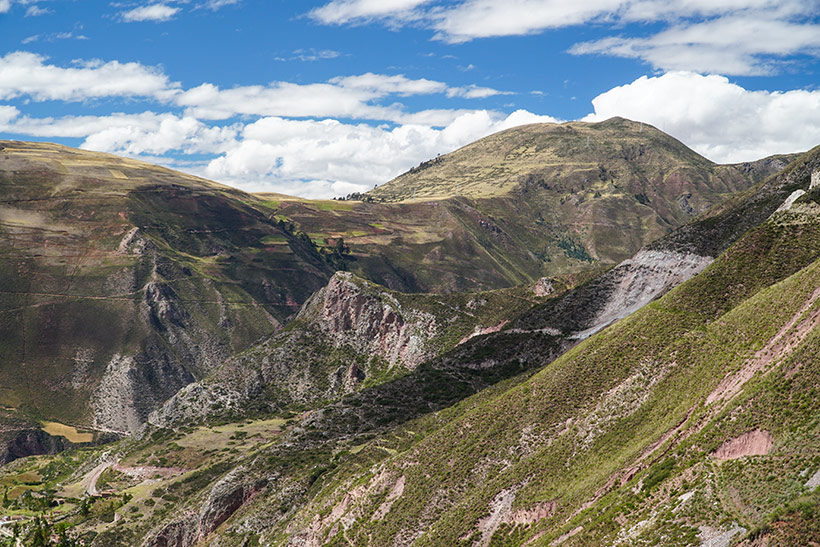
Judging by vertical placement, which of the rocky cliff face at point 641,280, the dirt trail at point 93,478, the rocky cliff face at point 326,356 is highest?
the rocky cliff face at point 641,280

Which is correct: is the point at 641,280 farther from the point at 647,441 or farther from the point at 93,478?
the point at 93,478

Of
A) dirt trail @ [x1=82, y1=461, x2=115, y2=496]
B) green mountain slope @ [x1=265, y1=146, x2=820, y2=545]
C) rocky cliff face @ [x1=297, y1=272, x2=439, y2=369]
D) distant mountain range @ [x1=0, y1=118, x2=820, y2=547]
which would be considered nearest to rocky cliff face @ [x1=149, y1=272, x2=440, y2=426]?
rocky cliff face @ [x1=297, y1=272, x2=439, y2=369]

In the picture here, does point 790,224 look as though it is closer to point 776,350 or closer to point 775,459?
point 776,350

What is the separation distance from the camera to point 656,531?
139 ft

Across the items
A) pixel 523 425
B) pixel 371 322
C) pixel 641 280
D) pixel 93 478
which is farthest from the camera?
pixel 371 322

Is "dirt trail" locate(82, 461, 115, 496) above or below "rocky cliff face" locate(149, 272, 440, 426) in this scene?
below

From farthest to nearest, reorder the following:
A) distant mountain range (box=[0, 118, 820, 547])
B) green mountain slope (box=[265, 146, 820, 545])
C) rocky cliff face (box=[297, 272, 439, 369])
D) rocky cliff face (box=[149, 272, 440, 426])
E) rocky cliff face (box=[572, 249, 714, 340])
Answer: rocky cliff face (box=[297, 272, 439, 369]) < rocky cliff face (box=[149, 272, 440, 426]) < rocky cliff face (box=[572, 249, 714, 340]) < distant mountain range (box=[0, 118, 820, 547]) < green mountain slope (box=[265, 146, 820, 545])

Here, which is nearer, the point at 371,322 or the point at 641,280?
the point at 641,280

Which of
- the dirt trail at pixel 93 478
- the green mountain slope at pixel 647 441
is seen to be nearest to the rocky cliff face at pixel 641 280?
the green mountain slope at pixel 647 441

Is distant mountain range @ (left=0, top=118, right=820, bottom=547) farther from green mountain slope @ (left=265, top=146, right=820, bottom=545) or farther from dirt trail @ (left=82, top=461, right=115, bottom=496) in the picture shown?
dirt trail @ (left=82, top=461, right=115, bottom=496)

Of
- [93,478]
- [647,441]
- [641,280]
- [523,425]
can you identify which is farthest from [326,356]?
[647,441]

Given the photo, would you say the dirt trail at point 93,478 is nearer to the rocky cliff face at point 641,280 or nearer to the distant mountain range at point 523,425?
the distant mountain range at point 523,425

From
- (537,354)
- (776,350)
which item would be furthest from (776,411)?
(537,354)

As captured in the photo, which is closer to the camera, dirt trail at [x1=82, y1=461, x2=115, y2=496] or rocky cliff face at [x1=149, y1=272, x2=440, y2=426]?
dirt trail at [x1=82, y1=461, x2=115, y2=496]
